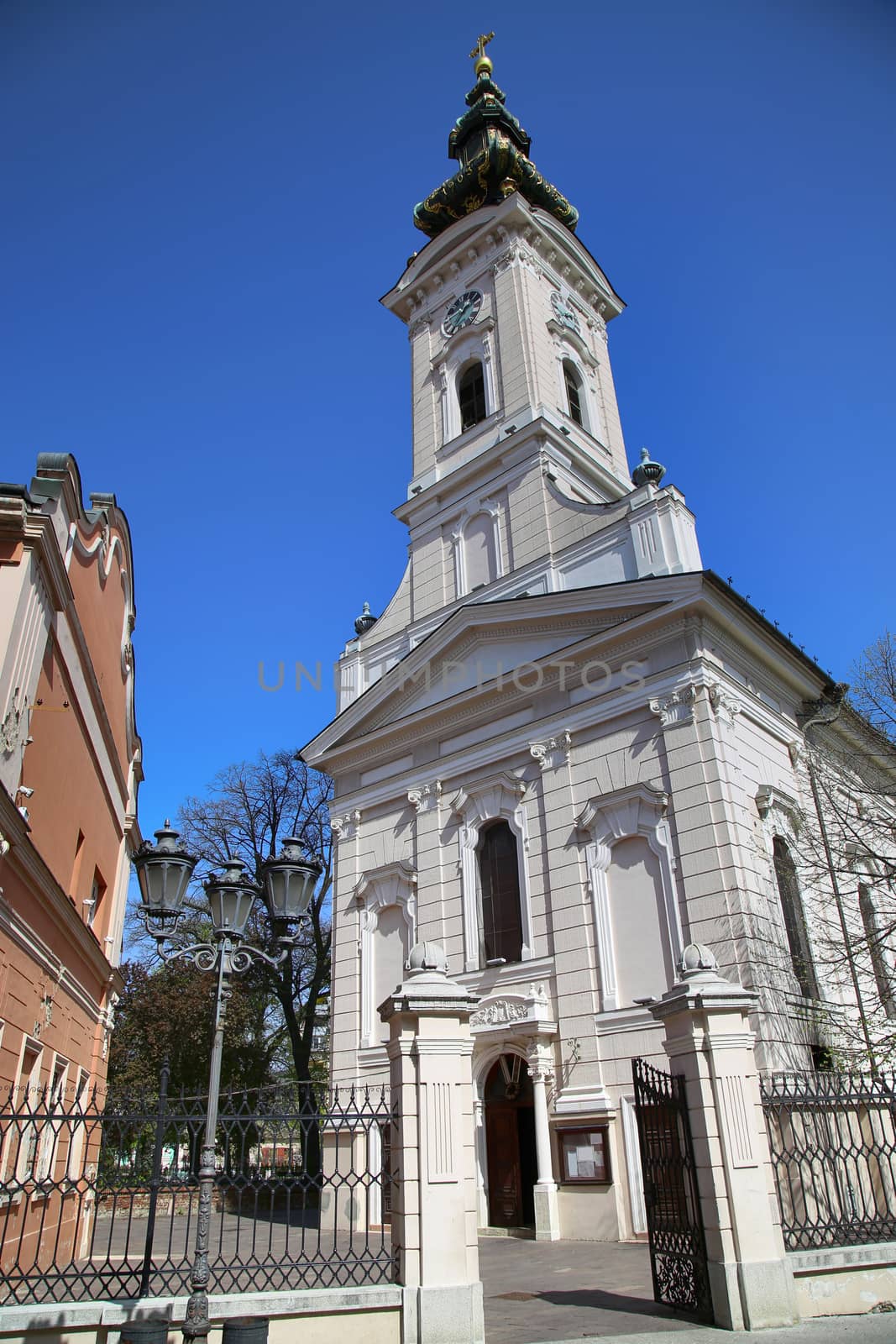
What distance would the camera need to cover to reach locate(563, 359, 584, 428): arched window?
1089 inches

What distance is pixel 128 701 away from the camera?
18.9 meters

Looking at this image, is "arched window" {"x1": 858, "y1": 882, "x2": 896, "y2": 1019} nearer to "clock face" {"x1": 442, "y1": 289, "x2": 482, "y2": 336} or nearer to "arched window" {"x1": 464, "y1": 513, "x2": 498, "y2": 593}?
"arched window" {"x1": 464, "y1": 513, "x2": 498, "y2": 593}

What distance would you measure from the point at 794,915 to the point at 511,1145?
7.02 meters

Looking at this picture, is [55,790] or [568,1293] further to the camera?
[55,790]

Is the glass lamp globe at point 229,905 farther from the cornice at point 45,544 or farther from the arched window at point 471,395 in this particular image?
the arched window at point 471,395

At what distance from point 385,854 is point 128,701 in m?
Result: 7.17

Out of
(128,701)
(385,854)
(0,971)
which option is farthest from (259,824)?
(0,971)

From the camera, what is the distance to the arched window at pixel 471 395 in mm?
27562

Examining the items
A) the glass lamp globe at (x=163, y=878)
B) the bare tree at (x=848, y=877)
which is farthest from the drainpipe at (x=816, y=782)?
the glass lamp globe at (x=163, y=878)

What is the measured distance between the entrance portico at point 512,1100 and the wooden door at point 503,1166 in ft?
0.05

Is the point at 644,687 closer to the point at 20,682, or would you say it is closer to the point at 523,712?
the point at 523,712

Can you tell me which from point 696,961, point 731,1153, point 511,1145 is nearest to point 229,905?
point 696,961

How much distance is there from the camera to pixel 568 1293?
10273 mm

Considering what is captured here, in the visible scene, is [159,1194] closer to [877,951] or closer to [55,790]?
[55,790]
